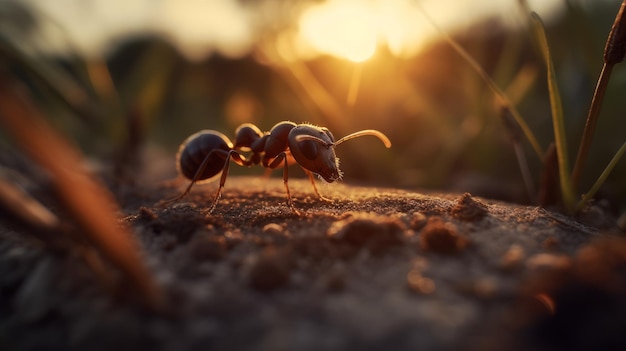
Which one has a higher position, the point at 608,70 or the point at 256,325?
the point at 608,70

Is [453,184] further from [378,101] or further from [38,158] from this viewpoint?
[38,158]

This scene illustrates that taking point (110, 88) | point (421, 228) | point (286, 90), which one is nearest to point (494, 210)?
point (421, 228)

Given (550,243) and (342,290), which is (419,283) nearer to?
(342,290)

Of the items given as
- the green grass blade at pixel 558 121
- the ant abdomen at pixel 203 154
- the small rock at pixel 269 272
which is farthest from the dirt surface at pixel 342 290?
the ant abdomen at pixel 203 154

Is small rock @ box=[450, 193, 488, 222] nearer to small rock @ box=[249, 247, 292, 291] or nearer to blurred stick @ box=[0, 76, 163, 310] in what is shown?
small rock @ box=[249, 247, 292, 291]

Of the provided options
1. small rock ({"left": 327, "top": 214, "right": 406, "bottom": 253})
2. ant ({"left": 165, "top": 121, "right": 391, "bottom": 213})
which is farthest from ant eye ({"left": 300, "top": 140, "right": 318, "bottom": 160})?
small rock ({"left": 327, "top": 214, "right": 406, "bottom": 253})

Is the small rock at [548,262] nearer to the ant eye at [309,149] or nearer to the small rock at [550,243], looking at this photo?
the small rock at [550,243]
